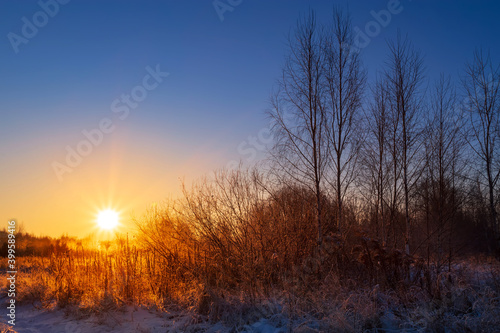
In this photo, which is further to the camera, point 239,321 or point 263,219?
point 263,219

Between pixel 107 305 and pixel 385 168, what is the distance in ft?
29.6

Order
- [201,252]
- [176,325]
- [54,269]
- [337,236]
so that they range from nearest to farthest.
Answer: [176,325] → [337,236] → [54,269] → [201,252]

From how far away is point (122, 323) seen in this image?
5.74 m

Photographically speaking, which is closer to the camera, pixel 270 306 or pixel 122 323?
pixel 270 306

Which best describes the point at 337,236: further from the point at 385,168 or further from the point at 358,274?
the point at 385,168

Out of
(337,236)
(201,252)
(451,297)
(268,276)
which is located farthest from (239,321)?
(201,252)

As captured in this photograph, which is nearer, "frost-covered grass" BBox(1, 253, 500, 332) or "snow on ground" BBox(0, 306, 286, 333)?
"frost-covered grass" BBox(1, 253, 500, 332)

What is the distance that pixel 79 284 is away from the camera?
7379 millimetres

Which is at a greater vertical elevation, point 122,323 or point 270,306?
point 270,306

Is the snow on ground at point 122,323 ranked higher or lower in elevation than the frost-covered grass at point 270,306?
lower

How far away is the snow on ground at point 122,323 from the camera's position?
5145mm

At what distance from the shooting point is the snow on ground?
16.9 feet

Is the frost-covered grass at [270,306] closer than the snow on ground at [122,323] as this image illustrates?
Yes

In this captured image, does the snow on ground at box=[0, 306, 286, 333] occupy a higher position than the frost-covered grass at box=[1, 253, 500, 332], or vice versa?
the frost-covered grass at box=[1, 253, 500, 332]
